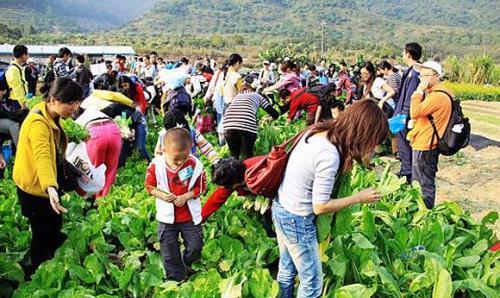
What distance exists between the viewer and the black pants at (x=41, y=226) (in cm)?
365

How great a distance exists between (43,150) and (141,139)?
3.94 m

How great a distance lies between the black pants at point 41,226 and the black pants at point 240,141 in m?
2.58

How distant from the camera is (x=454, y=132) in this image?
16.2ft

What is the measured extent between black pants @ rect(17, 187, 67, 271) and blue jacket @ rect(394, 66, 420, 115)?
395cm

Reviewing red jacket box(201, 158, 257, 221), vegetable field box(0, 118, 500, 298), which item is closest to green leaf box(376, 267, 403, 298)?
vegetable field box(0, 118, 500, 298)

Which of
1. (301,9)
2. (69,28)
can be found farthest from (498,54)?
(69,28)

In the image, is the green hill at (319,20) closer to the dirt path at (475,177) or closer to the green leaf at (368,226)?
the dirt path at (475,177)

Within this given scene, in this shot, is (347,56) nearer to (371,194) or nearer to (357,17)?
(371,194)

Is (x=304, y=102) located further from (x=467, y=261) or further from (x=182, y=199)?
(x=182, y=199)

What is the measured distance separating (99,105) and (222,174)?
2.87 m

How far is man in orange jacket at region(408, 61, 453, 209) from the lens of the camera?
4965mm

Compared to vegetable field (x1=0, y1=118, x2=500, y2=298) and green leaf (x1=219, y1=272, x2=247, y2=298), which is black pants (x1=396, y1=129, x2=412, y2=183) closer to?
vegetable field (x1=0, y1=118, x2=500, y2=298)

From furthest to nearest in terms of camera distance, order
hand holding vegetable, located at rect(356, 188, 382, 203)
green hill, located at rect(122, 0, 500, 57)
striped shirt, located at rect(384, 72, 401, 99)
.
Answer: green hill, located at rect(122, 0, 500, 57) < striped shirt, located at rect(384, 72, 401, 99) < hand holding vegetable, located at rect(356, 188, 382, 203)

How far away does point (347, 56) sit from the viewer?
229 ft
